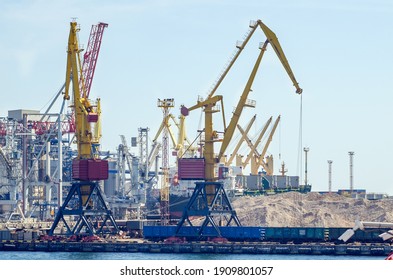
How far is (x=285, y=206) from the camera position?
160 meters

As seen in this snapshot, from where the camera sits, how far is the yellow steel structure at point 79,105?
130125 millimetres

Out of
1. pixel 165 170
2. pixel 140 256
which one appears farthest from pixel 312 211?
pixel 140 256

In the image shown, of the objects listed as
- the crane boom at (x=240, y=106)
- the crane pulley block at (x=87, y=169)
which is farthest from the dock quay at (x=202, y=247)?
the crane boom at (x=240, y=106)

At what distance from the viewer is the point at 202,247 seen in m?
119

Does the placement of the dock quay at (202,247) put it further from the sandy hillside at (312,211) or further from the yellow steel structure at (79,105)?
the sandy hillside at (312,211)

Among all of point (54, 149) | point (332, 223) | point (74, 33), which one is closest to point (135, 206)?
point (54, 149)

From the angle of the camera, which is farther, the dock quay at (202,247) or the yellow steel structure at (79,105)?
the yellow steel structure at (79,105)

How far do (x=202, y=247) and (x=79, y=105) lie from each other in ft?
79.2

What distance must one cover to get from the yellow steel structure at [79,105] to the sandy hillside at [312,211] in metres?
31.0

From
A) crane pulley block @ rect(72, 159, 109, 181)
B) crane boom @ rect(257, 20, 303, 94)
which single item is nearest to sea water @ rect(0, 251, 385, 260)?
crane pulley block @ rect(72, 159, 109, 181)

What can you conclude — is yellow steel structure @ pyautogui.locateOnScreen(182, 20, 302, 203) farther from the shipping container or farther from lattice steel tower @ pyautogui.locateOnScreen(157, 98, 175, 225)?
lattice steel tower @ pyautogui.locateOnScreen(157, 98, 175, 225)

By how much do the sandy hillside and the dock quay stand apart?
31.6 metres

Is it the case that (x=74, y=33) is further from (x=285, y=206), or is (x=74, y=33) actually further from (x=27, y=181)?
(x=285, y=206)

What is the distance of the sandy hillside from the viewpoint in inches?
5940
